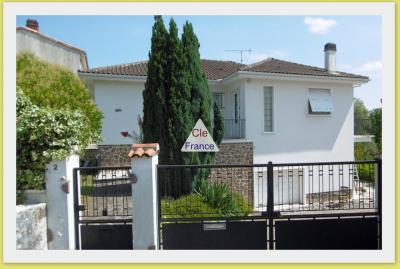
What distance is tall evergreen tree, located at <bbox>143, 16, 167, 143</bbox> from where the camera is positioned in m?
9.80

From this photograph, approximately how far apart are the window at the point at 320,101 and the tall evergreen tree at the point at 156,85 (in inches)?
316

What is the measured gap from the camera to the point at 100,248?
5754 millimetres

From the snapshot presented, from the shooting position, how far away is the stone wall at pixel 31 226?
471 centimetres

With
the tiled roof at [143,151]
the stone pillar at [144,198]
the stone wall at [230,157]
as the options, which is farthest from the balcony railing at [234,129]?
the stone pillar at [144,198]

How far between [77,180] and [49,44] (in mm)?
19664

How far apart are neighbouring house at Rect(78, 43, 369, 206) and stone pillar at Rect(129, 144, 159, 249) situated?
7516 mm

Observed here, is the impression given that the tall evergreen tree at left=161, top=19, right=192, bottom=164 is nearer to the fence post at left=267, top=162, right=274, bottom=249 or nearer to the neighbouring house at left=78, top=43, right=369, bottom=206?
the neighbouring house at left=78, top=43, right=369, bottom=206

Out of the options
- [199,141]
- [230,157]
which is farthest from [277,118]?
[199,141]

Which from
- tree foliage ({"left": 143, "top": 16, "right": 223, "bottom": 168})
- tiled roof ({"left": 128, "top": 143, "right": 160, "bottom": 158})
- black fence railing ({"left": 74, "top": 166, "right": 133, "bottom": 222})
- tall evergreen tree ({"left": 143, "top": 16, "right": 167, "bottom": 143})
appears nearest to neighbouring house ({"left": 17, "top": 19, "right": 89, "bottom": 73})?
tall evergreen tree ({"left": 143, "top": 16, "right": 167, "bottom": 143})

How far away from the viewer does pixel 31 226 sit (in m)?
4.91

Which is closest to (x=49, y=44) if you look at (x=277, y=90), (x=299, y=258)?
(x=277, y=90)

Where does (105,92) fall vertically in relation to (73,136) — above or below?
above
